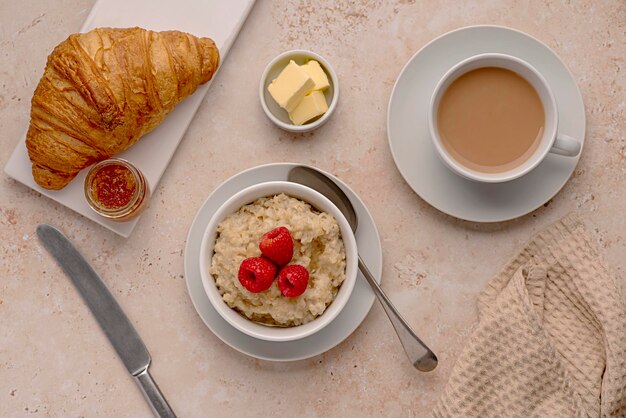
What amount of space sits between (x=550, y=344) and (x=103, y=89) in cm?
125

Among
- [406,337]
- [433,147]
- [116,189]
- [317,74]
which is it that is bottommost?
[406,337]

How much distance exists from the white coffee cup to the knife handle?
0.95 metres

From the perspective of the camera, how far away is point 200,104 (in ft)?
5.91

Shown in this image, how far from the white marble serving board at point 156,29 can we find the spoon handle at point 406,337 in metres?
0.59

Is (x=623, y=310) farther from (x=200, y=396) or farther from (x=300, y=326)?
(x=200, y=396)

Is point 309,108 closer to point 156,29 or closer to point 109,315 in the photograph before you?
point 156,29

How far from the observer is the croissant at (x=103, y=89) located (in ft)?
5.35

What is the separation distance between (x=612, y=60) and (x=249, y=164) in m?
0.99

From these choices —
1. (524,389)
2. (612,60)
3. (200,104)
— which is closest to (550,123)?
(612,60)

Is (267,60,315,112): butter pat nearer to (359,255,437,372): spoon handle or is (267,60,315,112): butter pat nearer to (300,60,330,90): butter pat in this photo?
(300,60,330,90): butter pat

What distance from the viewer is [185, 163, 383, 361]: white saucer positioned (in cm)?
172

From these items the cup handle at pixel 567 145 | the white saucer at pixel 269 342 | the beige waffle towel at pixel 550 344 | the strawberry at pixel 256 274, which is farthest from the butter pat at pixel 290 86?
the beige waffle towel at pixel 550 344

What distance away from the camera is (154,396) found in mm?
1796

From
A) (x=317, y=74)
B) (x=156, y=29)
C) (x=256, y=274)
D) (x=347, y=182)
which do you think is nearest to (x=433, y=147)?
(x=347, y=182)
